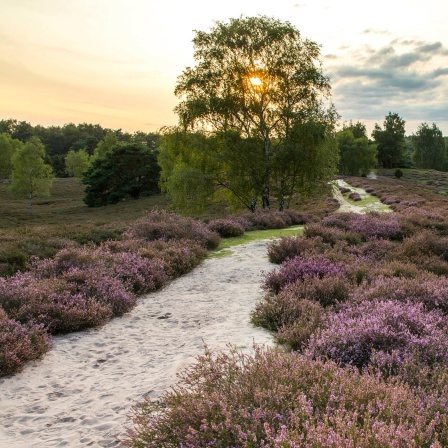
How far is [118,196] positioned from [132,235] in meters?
55.3

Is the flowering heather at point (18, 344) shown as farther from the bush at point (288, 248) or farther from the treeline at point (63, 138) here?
the treeline at point (63, 138)

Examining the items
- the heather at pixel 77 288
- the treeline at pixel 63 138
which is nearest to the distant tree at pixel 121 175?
the treeline at pixel 63 138

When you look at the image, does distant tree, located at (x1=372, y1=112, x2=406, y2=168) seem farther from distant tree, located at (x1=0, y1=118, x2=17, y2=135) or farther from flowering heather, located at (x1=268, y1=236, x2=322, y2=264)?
distant tree, located at (x1=0, y1=118, x2=17, y2=135)

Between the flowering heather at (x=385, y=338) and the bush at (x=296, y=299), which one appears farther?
the bush at (x=296, y=299)

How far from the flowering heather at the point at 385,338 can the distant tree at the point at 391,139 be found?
385 feet

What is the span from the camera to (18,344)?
5625 millimetres

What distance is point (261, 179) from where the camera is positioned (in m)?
27.5

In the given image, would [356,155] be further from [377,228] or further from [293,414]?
[293,414]

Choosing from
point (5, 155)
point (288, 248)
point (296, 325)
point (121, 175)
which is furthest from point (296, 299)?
point (5, 155)

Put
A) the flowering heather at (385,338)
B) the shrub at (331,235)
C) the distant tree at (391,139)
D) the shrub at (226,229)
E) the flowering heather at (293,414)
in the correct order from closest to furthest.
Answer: the flowering heather at (293,414) → the flowering heather at (385,338) → the shrub at (331,235) → the shrub at (226,229) → the distant tree at (391,139)

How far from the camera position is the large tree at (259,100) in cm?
2728

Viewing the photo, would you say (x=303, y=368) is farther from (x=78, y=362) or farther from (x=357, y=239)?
(x=357, y=239)

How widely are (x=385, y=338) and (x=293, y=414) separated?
2.53 metres

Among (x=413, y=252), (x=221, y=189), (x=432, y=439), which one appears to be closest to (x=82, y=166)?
(x=221, y=189)
